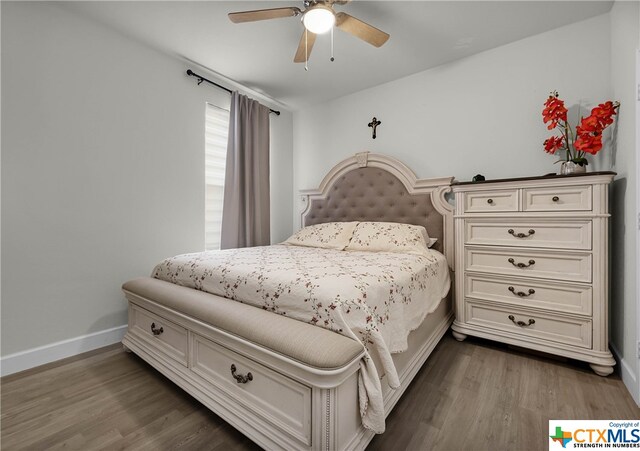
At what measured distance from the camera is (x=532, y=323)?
6.28 feet

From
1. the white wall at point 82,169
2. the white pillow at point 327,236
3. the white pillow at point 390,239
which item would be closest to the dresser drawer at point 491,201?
the white pillow at point 390,239

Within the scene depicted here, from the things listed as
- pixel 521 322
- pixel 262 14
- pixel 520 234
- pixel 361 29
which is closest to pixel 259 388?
pixel 521 322

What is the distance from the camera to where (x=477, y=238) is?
216cm

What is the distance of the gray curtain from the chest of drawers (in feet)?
6.86

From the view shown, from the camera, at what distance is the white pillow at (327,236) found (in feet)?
8.59

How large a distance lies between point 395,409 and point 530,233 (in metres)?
1.48

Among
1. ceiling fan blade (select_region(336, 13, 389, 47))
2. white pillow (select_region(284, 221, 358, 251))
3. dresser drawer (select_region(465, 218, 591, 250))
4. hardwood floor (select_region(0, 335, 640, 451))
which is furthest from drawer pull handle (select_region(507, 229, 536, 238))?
ceiling fan blade (select_region(336, 13, 389, 47))

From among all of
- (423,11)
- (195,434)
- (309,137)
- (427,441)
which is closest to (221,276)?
(195,434)

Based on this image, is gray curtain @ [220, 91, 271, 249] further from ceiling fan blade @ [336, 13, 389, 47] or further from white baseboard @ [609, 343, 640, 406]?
white baseboard @ [609, 343, 640, 406]

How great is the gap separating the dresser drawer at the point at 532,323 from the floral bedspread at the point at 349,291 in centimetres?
41

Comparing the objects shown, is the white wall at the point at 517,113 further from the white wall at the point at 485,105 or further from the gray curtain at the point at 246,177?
the gray curtain at the point at 246,177

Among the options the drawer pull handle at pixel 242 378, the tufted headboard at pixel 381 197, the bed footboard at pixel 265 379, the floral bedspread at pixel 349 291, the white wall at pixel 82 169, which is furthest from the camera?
the tufted headboard at pixel 381 197

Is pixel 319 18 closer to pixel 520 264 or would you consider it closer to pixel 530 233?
pixel 530 233

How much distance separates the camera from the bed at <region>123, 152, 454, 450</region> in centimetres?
100
